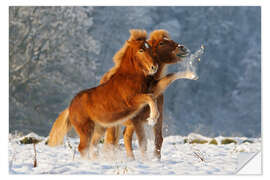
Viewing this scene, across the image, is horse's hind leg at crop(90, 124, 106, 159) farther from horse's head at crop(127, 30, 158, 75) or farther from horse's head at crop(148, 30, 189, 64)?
horse's head at crop(148, 30, 189, 64)

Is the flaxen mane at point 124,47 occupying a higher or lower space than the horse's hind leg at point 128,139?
higher

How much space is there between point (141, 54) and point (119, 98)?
54 cm

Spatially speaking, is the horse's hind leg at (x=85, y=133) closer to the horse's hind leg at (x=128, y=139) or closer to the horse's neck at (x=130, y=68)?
the horse's hind leg at (x=128, y=139)

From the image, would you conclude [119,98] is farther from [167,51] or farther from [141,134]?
[167,51]

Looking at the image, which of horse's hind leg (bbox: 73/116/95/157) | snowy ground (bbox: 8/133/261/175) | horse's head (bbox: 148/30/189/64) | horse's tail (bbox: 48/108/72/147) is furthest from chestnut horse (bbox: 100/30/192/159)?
horse's tail (bbox: 48/108/72/147)

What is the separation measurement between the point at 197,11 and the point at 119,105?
143 inches

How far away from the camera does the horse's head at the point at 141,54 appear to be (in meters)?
4.77

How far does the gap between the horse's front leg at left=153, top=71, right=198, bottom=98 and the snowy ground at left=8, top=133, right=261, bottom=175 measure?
0.70 meters

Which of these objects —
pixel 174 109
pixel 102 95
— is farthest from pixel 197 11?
pixel 102 95

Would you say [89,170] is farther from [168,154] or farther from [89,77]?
[89,77]

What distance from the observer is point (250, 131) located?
736 cm

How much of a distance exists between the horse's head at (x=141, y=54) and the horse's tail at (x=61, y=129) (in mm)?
1120

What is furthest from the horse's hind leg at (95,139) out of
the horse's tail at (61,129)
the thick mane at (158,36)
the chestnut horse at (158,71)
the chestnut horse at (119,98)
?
the thick mane at (158,36)

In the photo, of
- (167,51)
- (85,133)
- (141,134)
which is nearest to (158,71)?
(167,51)
